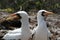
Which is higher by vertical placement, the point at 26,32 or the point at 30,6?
the point at 26,32

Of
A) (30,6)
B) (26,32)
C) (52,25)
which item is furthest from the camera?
(30,6)

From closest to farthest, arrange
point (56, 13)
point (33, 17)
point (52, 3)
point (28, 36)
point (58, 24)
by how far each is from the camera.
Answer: point (28, 36) → point (58, 24) → point (33, 17) → point (56, 13) → point (52, 3)

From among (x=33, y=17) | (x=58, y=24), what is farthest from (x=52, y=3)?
(x=58, y=24)

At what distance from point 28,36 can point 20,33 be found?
0.84 feet

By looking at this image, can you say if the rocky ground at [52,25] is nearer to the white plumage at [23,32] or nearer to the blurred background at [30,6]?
the blurred background at [30,6]

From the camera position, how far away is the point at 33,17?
13305 millimetres

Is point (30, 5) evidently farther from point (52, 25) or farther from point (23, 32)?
point (23, 32)

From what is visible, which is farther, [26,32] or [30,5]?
[30,5]

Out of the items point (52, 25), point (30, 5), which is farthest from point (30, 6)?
point (52, 25)

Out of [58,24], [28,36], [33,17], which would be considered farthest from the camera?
[33,17]

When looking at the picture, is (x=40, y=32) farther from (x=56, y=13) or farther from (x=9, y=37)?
(x=56, y=13)

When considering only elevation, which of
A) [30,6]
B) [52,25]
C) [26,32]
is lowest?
[52,25]

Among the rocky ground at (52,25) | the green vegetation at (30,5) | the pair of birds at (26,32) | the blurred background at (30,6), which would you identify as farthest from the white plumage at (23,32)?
the green vegetation at (30,5)

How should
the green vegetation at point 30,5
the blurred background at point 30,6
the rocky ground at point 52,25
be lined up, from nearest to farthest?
the rocky ground at point 52,25 < the blurred background at point 30,6 < the green vegetation at point 30,5
